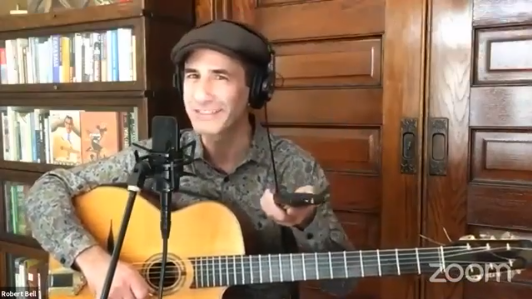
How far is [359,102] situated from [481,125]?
310mm

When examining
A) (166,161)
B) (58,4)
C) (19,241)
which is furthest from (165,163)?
(19,241)

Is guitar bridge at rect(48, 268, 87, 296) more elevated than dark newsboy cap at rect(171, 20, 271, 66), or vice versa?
dark newsboy cap at rect(171, 20, 271, 66)

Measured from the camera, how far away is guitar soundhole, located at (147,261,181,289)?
45.7 inches

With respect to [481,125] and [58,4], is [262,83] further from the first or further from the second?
[58,4]

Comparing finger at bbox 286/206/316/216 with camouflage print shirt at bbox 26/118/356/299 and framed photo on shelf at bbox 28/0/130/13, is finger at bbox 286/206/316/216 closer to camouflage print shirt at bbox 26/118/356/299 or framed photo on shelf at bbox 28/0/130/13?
camouflage print shirt at bbox 26/118/356/299

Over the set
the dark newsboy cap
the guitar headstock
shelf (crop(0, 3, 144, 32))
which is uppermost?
Result: shelf (crop(0, 3, 144, 32))

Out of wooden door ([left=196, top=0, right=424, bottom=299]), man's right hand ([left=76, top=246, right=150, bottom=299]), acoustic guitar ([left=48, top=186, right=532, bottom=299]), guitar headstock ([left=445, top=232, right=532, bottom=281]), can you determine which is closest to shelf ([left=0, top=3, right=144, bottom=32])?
wooden door ([left=196, top=0, right=424, bottom=299])

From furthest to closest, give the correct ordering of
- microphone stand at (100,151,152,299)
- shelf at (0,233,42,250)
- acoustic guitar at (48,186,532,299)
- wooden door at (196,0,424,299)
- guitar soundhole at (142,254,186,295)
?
shelf at (0,233,42,250), wooden door at (196,0,424,299), guitar soundhole at (142,254,186,295), acoustic guitar at (48,186,532,299), microphone stand at (100,151,152,299)

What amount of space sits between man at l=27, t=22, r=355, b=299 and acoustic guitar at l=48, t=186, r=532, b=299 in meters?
0.05

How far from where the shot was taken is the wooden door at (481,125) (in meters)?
1.36

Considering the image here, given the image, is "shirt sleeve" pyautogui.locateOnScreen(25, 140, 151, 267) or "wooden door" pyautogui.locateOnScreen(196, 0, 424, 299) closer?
"shirt sleeve" pyautogui.locateOnScreen(25, 140, 151, 267)

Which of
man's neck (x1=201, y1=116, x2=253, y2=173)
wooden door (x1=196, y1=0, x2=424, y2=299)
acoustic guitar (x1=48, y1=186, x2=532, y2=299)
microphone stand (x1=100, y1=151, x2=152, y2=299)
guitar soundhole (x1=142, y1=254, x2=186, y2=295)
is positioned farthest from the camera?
wooden door (x1=196, y1=0, x2=424, y2=299)

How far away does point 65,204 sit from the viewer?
4.09 ft

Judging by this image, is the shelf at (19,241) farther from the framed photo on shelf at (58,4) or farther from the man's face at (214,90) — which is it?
the man's face at (214,90)
